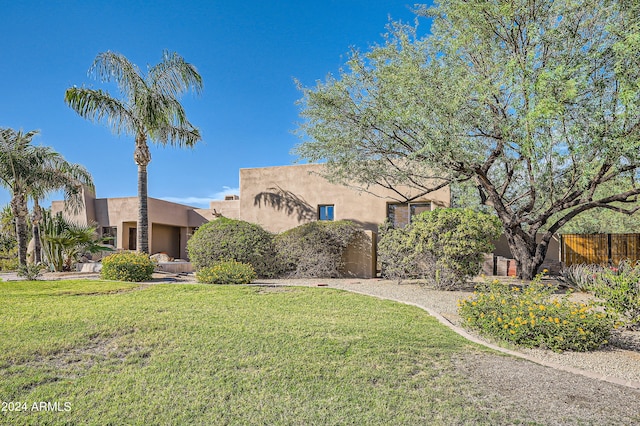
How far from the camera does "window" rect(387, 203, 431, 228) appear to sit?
16.9 m

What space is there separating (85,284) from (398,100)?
9.94m

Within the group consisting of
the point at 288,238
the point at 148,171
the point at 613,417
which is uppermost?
the point at 148,171

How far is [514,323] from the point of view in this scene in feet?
19.5

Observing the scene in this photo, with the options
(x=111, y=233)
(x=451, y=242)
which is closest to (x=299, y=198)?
(x=451, y=242)

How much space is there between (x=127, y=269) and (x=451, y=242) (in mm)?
9955

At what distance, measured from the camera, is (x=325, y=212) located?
59.3ft

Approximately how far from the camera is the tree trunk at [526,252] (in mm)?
12742

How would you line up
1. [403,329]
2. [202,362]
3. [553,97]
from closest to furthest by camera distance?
[202,362]
[403,329]
[553,97]

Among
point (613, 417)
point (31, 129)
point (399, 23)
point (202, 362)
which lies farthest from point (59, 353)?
point (31, 129)

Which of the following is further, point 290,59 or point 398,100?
point 290,59

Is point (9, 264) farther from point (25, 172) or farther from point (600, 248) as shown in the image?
point (600, 248)

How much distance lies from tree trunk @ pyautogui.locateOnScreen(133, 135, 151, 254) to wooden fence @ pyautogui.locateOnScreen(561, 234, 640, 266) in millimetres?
17647

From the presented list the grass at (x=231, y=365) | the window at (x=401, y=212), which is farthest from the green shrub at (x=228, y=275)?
the window at (x=401, y=212)

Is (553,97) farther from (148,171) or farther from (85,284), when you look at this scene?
(148,171)
